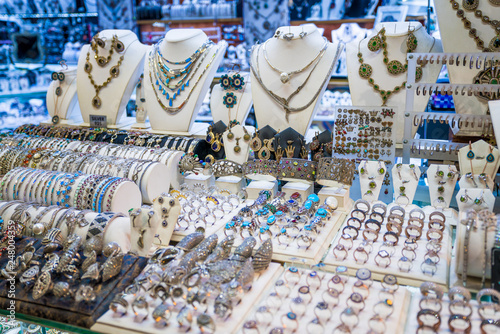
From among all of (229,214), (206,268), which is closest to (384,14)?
(229,214)

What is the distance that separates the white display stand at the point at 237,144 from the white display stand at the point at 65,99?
1517 millimetres

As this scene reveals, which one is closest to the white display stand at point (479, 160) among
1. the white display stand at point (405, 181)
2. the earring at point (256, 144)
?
the white display stand at point (405, 181)

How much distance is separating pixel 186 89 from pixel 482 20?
1879mm

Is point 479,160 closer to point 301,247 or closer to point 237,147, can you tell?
point 301,247

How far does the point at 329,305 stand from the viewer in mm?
1493

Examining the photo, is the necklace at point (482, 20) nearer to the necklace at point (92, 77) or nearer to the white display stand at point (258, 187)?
the white display stand at point (258, 187)

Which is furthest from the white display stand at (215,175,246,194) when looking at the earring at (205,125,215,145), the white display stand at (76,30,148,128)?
the white display stand at (76,30,148,128)

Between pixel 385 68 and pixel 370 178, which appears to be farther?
pixel 385 68

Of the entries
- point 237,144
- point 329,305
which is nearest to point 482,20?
point 237,144

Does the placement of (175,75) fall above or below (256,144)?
above

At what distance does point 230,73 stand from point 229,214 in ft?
4.39

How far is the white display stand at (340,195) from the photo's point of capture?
239cm

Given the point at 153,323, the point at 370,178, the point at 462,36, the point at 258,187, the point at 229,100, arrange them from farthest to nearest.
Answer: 1. the point at 229,100
2. the point at 462,36
3. the point at 258,187
4. the point at 370,178
5. the point at 153,323

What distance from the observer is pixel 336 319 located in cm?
143
